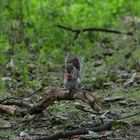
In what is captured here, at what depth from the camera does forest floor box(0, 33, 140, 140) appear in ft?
14.8

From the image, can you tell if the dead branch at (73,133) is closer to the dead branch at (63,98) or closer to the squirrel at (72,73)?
the dead branch at (63,98)

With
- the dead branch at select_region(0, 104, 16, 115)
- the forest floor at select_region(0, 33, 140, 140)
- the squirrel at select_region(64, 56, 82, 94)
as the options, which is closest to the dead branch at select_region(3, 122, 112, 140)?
the forest floor at select_region(0, 33, 140, 140)

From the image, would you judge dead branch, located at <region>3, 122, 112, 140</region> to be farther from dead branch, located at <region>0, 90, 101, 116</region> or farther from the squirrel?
the squirrel

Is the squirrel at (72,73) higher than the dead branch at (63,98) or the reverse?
higher

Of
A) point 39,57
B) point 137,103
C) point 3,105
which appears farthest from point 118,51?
point 3,105

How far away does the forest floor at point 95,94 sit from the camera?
4504 mm

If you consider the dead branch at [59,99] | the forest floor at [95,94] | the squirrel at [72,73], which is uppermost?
the squirrel at [72,73]

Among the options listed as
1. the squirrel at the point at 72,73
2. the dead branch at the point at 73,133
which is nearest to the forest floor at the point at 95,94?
the dead branch at the point at 73,133

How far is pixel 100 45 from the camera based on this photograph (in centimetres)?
1129

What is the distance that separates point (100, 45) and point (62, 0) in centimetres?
125

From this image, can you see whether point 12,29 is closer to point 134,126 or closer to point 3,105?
point 3,105

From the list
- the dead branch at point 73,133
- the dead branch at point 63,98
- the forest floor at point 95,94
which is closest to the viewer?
the dead branch at point 73,133

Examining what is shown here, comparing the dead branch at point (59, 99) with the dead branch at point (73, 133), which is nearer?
the dead branch at point (73, 133)

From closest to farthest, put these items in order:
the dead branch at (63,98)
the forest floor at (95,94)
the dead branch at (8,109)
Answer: the forest floor at (95,94) → the dead branch at (63,98) → the dead branch at (8,109)
